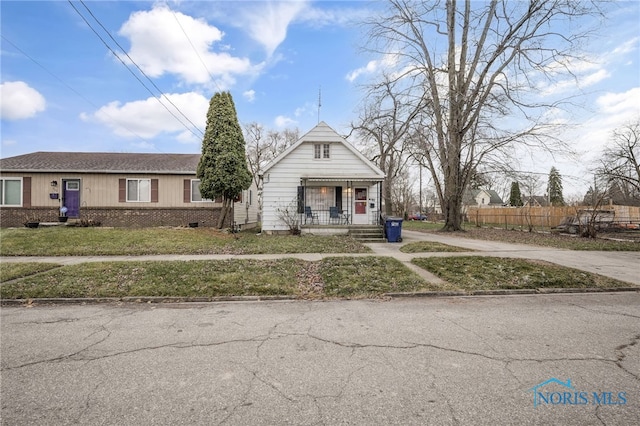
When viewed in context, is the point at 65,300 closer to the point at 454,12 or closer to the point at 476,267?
the point at 476,267

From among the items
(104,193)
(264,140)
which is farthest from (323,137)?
(264,140)

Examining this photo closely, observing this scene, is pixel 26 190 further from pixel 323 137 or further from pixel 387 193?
pixel 387 193

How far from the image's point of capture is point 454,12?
18906mm

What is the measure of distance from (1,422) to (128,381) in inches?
32.4

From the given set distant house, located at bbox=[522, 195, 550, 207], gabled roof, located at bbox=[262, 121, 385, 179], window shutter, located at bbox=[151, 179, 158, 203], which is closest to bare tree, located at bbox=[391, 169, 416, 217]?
distant house, located at bbox=[522, 195, 550, 207]

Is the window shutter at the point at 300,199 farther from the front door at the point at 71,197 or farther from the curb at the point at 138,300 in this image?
the front door at the point at 71,197

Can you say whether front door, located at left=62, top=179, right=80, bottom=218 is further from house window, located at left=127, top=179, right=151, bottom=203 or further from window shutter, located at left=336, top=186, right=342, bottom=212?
window shutter, located at left=336, top=186, right=342, bottom=212

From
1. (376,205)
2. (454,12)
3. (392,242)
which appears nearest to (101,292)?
(392,242)

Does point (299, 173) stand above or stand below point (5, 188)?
above

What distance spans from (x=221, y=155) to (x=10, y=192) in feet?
44.3

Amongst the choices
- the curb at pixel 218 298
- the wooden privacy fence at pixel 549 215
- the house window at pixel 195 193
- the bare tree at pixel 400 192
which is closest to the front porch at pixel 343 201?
the house window at pixel 195 193

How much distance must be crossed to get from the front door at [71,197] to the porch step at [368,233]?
1654 cm

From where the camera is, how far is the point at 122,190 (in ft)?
60.3

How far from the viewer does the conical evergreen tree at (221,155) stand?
1584 cm
